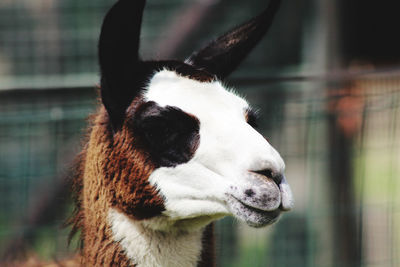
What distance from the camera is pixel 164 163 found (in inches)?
94.5

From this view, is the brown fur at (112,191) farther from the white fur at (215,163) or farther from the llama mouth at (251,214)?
the llama mouth at (251,214)

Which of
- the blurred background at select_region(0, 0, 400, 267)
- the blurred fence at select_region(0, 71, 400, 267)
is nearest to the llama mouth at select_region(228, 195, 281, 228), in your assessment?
the blurred background at select_region(0, 0, 400, 267)

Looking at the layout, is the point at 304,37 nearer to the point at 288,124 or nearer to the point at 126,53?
the point at 288,124

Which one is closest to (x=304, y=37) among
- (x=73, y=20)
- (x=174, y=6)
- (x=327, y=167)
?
(x=174, y=6)

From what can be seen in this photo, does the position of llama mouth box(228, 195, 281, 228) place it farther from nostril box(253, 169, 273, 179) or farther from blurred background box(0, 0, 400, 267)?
blurred background box(0, 0, 400, 267)

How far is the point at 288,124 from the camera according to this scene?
4.88m

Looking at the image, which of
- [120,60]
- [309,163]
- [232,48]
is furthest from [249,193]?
[309,163]

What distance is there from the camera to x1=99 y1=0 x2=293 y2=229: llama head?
7.35ft

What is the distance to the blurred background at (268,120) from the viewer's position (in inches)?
162

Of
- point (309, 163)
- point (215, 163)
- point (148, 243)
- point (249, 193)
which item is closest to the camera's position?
point (249, 193)

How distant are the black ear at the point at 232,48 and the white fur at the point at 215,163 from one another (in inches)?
14.6

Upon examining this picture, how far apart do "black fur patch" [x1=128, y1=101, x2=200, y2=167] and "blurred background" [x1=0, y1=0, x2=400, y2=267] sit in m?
0.76

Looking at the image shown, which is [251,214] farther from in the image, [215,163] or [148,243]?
[148,243]

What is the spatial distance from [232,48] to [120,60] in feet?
1.80
